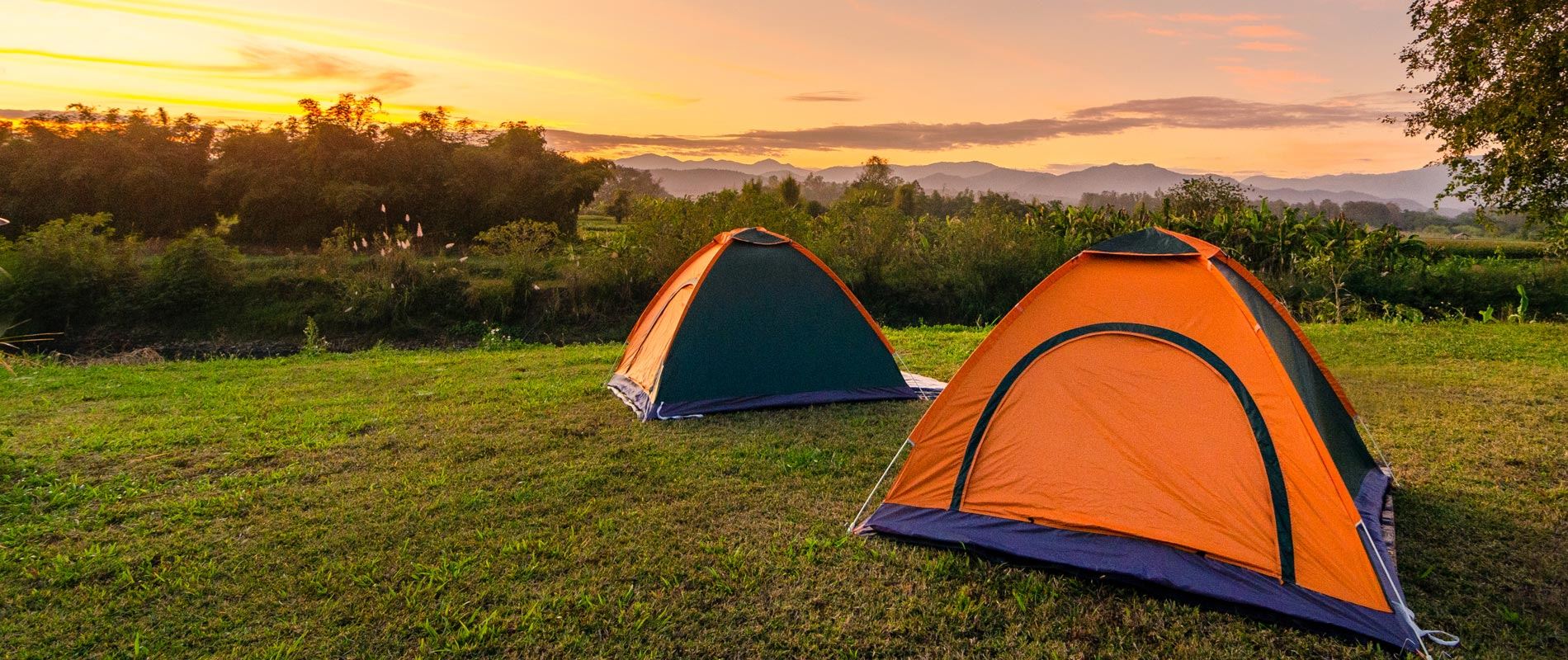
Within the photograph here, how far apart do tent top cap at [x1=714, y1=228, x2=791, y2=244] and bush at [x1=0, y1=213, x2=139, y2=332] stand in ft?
45.1

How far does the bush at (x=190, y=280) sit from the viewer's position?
15.0 m

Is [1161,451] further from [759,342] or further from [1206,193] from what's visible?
[1206,193]

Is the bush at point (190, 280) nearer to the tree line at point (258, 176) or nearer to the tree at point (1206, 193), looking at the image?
the tree line at point (258, 176)

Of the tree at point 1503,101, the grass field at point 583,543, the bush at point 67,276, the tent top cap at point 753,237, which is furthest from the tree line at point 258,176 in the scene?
the tree at point 1503,101

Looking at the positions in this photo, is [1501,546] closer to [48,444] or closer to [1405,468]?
[1405,468]

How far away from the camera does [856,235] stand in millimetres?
16797

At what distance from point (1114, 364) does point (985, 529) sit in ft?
3.47

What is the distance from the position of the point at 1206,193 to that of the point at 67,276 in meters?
27.9

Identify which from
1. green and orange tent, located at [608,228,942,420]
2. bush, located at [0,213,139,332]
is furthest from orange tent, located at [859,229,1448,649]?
bush, located at [0,213,139,332]

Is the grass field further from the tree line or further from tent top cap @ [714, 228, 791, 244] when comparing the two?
the tree line

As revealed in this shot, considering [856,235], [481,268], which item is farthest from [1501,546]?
[481,268]

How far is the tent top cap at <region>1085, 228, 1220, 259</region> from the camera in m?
4.04

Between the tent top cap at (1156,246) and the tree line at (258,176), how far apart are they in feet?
56.2

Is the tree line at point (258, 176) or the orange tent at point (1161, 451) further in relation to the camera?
the tree line at point (258, 176)
